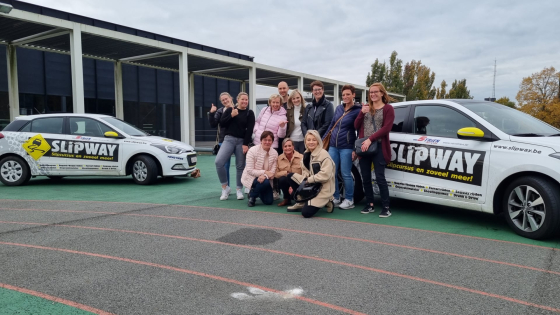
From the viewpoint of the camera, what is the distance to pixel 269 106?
6.73m

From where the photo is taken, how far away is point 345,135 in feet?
19.4

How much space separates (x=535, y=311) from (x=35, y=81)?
20.4 m

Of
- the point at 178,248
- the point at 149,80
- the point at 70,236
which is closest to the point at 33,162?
the point at 70,236

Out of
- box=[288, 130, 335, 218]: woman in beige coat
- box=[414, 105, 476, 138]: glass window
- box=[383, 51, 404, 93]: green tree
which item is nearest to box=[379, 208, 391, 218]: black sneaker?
box=[288, 130, 335, 218]: woman in beige coat

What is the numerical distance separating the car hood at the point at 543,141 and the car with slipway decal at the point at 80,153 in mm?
6590

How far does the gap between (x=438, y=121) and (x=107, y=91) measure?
62.9 ft

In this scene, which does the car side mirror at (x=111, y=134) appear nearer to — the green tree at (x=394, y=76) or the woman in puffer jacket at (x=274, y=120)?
the woman in puffer jacket at (x=274, y=120)

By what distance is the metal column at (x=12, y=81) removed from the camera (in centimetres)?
1588

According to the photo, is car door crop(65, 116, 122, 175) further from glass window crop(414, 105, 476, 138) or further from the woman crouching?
glass window crop(414, 105, 476, 138)

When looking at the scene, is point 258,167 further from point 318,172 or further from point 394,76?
point 394,76

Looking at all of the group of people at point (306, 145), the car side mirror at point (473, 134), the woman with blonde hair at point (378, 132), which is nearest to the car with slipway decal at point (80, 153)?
the group of people at point (306, 145)

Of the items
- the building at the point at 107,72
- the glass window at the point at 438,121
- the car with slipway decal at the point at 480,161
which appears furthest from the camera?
the building at the point at 107,72

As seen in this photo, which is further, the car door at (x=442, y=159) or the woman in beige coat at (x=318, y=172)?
the woman in beige coat at (x=318, y=172)

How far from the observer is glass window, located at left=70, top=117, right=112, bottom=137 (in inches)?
347
